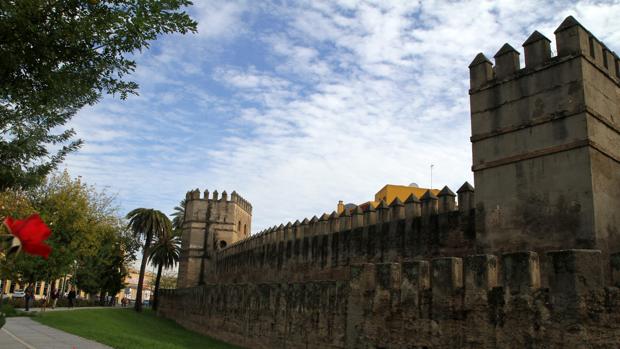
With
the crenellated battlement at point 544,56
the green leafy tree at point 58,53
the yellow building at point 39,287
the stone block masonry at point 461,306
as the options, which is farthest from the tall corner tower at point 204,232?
the green leafy tree at point 58,53

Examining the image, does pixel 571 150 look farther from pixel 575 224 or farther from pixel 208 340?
pixel 208 340

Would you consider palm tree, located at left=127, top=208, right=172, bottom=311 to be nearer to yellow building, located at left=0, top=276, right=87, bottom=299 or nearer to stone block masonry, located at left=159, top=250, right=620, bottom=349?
yellow building, located at left=0, top=276, right=87, bottom=299

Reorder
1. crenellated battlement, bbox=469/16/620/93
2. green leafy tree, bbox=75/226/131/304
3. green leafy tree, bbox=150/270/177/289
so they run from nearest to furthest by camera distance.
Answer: crenellated battlement, bbox=469/16/620/93 < green leafy tree, bbox=75/226/131/304 < green leafy tree, bbox=150/270/177/289

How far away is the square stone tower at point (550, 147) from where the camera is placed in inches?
382

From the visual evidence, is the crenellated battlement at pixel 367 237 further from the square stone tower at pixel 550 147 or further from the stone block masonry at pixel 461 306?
the stone block masonry at pixel 461 306

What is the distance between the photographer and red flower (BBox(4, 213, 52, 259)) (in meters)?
2.72

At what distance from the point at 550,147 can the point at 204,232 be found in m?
32.7

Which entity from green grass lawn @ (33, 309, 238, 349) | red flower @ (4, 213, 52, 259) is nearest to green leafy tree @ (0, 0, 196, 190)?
red flower @ (4, 213, 52, 259)

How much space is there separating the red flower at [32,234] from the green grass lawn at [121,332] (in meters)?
9.88

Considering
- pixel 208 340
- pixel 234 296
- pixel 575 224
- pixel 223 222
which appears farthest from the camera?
pixel 223 222

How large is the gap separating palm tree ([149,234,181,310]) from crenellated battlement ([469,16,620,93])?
36303 millimetres

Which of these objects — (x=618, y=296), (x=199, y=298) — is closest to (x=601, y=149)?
(x=618, y=296)

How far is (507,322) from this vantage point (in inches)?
317

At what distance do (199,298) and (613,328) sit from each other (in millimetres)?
22463
